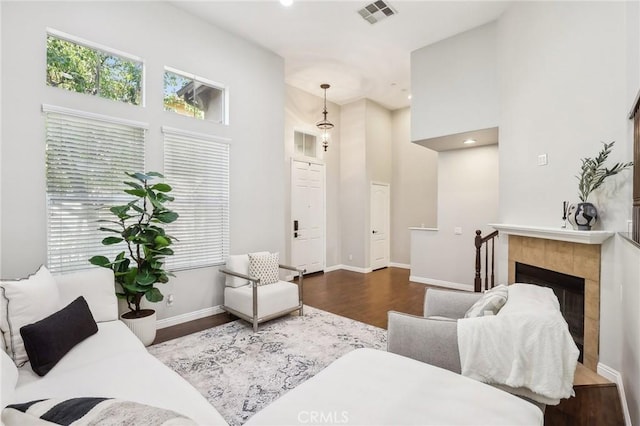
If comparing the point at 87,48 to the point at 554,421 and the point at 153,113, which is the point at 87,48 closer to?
the point at 153,113

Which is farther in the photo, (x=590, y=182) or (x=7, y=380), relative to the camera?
(x=590, y=182)

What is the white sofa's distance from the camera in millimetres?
1509

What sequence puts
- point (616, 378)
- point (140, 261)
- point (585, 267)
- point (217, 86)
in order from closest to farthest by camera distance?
1. point (616, 378)
2. point (585, 267)
3. point (140, 261)
4. point (217, 86)

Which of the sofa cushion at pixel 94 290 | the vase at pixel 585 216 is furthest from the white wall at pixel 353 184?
the sofa cushion at pixel 94 290

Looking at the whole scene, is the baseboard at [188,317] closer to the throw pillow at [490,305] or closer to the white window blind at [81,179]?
the white window blind at [81,179]

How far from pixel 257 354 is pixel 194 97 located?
129 inches

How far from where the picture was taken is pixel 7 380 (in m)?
1.50

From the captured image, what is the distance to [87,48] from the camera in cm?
322

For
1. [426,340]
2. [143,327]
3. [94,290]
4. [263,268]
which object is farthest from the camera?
[263,268]

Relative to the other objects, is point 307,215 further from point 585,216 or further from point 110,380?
point 110,380

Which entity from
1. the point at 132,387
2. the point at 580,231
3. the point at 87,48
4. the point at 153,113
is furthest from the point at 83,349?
the point at 580,231

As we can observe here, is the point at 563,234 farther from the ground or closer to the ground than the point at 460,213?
closer to the ground

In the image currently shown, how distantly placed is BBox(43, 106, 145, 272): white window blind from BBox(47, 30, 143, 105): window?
13.2 inches

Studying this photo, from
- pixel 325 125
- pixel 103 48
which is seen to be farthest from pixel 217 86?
pixel 325 125
